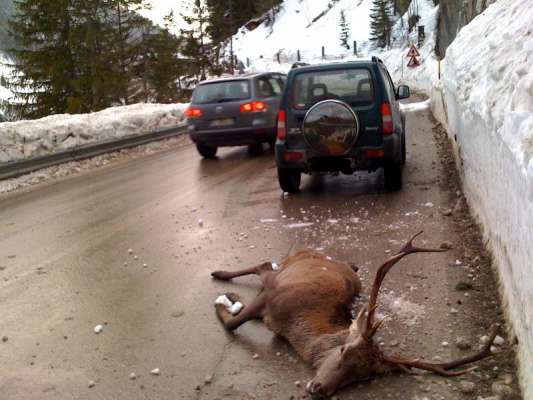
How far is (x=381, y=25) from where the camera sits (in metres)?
62.1

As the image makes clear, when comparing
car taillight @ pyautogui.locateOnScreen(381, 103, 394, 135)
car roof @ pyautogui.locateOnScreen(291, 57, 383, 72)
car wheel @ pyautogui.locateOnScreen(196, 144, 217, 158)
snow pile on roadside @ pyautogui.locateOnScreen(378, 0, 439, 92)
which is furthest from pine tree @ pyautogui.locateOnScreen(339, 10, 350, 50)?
car taillight @ pyautogui.locateOnScreen(381, 103, 394, 135)

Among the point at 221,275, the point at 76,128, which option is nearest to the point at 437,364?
the point at 221,275

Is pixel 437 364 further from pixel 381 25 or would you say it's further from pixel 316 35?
pixel 316 35

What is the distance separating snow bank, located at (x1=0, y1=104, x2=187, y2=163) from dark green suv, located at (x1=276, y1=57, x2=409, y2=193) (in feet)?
25.3

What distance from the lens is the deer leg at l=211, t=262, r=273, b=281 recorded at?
4.75 m

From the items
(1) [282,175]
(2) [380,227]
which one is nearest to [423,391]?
(2) [380,227]

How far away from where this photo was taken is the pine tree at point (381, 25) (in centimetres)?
6153

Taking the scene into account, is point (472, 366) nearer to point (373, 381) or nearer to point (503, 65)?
point (373, 381)

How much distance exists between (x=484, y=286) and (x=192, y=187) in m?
6.18

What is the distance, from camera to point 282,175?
841 centimetres

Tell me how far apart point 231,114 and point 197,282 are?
27.7 feet

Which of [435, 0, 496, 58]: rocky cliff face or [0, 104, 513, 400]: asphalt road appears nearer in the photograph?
[0, 104, 513, 400]: asphalt road

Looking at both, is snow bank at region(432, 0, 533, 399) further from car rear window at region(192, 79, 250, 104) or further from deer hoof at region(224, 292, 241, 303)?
car rear window at region(192, 79, 250, 104)

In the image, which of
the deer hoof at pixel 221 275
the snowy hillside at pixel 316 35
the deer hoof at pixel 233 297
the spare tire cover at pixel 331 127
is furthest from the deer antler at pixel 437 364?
the snowy hillside at pixel 316 35
